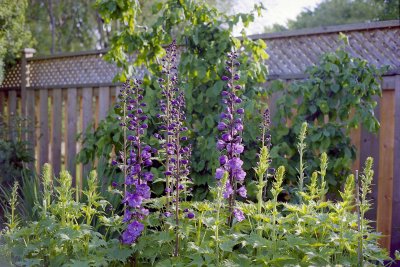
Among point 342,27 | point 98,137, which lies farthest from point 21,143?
point 342,27

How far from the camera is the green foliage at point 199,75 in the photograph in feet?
12.7

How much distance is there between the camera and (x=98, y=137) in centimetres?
421

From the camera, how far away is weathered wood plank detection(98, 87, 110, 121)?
5.73m

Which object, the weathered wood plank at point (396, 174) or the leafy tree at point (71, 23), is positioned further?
the leafy tree at point (71, 23)

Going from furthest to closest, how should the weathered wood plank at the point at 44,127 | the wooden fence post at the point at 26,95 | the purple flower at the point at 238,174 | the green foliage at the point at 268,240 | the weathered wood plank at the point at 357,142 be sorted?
the wooden fence post at the point at 26,95 < the weathered wood plank at the point at 44,127 < the weathered wood plank at the point at 357,142 < the purple flower at the point at 238,174 < the green foliage at the point at 268,240

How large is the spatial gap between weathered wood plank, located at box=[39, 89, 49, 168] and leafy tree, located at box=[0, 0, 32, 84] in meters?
0.60

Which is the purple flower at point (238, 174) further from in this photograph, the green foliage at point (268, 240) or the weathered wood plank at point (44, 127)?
the weathered wood plank at point (44, 127)

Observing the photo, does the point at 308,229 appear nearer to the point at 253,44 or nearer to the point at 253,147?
the point at 253,147

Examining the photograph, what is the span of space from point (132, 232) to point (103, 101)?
3.49 metres

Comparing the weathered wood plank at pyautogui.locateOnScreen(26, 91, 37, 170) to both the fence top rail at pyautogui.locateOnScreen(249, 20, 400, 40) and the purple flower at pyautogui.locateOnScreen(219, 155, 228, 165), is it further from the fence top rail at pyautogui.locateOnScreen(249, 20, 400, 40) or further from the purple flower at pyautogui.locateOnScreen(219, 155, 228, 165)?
the purple flower at pyautogui.locateOnScreen(219, 155, 228, 165)

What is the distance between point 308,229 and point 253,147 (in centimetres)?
151

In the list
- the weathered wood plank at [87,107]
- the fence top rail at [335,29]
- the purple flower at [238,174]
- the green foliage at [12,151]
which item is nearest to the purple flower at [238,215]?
the purple flower at [238,174]

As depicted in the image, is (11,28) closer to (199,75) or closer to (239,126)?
(199,75)

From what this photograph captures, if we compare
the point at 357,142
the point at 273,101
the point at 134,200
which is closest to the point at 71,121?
the point at 273,101
